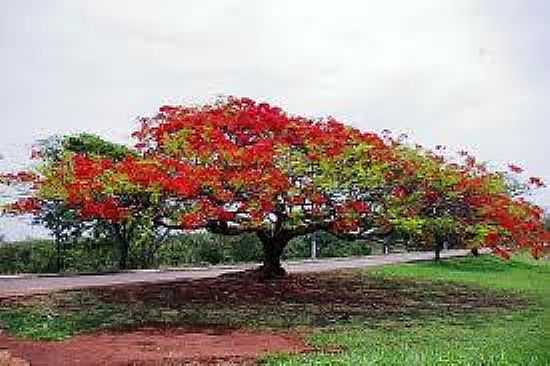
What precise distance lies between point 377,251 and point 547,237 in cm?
3062

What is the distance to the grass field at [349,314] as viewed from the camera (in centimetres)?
1298

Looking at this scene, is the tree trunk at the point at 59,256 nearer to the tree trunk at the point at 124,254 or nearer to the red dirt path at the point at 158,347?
the tree trunk at the point at 124,254

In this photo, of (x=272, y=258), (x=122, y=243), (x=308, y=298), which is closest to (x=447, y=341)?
(x=308, y=298)

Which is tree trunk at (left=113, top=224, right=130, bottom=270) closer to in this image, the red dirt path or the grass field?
the grass field

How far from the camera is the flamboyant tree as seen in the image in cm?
1855

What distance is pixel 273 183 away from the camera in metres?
18.5

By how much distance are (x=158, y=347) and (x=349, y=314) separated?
586 centimetres

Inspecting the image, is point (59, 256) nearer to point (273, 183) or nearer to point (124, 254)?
point (124, 254)

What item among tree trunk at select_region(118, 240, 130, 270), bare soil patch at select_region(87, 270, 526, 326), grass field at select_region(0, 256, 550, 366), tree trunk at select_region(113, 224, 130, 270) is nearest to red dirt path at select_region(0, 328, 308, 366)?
grass field at select_region(0, 256, 550, 366)

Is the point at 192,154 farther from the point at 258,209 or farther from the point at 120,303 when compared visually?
the point at 120,303

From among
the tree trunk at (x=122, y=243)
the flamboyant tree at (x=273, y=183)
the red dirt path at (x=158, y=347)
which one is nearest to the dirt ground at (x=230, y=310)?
the red dirt path at (x=158, y=347)

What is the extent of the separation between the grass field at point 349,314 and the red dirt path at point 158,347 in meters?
0.62

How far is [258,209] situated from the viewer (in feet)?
61.7

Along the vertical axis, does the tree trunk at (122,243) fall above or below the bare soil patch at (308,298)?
above
